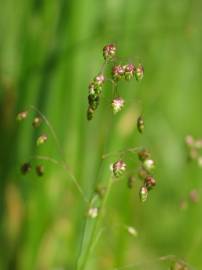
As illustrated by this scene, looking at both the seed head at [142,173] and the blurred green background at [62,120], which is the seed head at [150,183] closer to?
the seed head at [142,173]

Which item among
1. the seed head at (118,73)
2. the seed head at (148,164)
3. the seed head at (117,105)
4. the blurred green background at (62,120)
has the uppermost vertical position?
the blurred green background at (62,120)

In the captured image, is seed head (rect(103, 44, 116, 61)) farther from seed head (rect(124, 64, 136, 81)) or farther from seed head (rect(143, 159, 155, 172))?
seed head (rect(143, 159, 155, 172))

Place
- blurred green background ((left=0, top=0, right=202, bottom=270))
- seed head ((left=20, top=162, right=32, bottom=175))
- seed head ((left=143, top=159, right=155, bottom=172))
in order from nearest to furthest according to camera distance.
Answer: seed head ((left=143, top=159, right=155, bottom=172)) → seed head ((left=20, top=162, right=32, bottom=175)) → blurred green background ((left=0, top=0, right=202, bottom=270))

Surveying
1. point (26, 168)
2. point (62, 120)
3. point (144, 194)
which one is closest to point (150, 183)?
point (144, 194)

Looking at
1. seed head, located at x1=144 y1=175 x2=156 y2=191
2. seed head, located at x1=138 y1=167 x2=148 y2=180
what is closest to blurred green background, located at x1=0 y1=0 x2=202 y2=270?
seed head, located at x1=138 y1=167 x2=148 y2=180

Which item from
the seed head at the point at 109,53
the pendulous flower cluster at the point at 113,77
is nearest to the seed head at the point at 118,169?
the pendulous flower cluster at the point at 113,77

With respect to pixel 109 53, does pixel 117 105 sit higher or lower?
lower

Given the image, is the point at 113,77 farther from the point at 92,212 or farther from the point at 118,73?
the point at 92,212

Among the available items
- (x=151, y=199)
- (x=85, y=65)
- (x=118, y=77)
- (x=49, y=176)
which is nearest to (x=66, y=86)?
(x=85, y=65)

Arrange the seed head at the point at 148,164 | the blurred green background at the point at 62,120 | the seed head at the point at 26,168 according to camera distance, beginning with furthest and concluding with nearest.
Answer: the blurred green background at the point at 62,120 → the seed head at the point at 26,168 → the seed head at the point at 148,164

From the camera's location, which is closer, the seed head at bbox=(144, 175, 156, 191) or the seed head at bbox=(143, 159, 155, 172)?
the seed head at bbox=(144, 175, 156, 191)

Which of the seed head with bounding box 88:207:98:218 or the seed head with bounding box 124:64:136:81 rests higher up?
the seed head with bounding box 124:64:136:81
